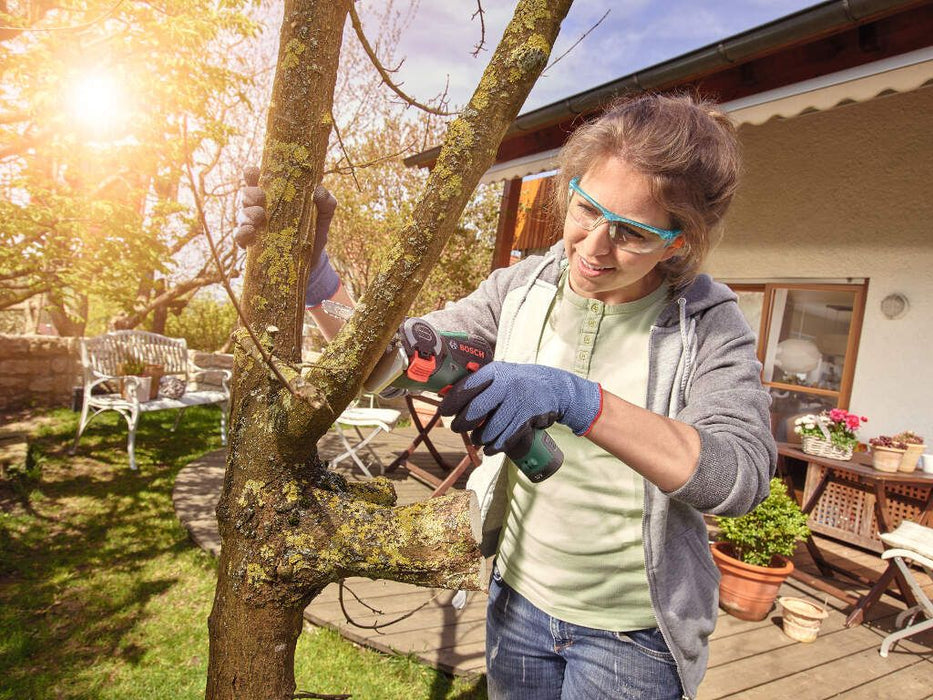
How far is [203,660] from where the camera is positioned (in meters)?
2.63

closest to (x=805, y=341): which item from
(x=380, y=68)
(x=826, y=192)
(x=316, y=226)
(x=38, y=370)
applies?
(x=826, y=192)

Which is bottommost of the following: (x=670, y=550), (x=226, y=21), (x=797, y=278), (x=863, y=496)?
(x=863, y=496)

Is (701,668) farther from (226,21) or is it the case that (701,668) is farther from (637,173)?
(226,21)

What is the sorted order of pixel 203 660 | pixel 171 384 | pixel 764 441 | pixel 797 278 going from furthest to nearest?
pixel 171 384 → pixel 797 278 → pixel 203 660 → pixel 764 441

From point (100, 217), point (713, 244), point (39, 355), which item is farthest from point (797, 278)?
point (39, 355)

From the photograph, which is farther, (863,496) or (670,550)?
(863,496)

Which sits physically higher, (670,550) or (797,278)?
(797,278)

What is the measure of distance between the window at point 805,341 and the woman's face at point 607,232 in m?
4.78

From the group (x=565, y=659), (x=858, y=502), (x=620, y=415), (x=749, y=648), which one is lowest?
(x=749, y=648)

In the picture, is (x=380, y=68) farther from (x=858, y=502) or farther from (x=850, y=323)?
(x=850, y=323)

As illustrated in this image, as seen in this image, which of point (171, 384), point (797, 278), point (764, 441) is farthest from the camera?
point (171, 384)

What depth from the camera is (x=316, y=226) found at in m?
1.20

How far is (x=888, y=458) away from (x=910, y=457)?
0.18 metres

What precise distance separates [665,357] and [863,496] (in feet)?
14.1
